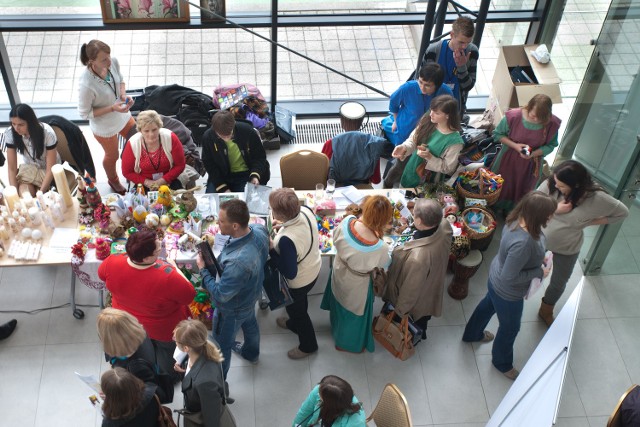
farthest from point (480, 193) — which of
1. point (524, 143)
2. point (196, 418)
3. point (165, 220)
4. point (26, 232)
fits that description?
point (26, 232)

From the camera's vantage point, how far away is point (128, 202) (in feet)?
15.9

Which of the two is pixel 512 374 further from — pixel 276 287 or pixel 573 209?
pixel 276 287

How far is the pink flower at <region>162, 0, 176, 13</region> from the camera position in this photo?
6.18 m

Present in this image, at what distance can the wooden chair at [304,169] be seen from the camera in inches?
214

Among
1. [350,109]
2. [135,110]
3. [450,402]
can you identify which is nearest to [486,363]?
[450,402]

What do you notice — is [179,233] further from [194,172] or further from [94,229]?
[194,172]

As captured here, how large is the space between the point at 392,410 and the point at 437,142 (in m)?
2.45

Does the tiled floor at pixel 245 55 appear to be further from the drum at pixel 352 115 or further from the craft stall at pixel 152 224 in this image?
the craft stall at pixel 152 224

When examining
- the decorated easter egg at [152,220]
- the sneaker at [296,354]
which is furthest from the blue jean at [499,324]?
the decorated easter egg at [152,220]

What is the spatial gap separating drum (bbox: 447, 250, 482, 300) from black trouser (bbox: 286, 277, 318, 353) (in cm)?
133

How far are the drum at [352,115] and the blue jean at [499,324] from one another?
260 centimetres

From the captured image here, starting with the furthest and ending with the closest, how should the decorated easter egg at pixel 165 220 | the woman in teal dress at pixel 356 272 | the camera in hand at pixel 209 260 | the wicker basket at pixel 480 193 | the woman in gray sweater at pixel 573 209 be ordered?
1. the wicker basket at pixel 480 193
2. the decorated easter egg at pixel 165 220
3. the woman in gray sweater at pixel 573 209
4. the woman in teal dress at pixel 356 272
5. the camera in hand at pixel 209 260

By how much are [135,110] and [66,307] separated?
8.00 ft

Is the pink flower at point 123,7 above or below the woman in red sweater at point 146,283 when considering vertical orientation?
above
